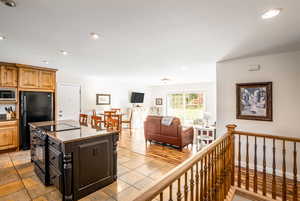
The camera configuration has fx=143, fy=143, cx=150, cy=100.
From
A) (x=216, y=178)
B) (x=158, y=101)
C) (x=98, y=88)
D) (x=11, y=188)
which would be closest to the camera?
(x=216, y=178)

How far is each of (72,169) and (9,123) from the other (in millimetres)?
3212

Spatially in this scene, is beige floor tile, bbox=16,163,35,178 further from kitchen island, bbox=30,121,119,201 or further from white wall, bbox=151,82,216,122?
white wall, bbox=151,82,216,122

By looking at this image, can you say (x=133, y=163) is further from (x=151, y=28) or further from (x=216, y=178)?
(x=151, y=28)

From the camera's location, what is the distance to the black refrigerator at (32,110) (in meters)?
3.84

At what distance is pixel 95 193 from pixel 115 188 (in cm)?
30

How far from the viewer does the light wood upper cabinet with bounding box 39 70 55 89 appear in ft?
13.9

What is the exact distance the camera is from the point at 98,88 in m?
6.25

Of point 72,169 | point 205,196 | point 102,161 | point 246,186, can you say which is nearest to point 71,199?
point 72,169

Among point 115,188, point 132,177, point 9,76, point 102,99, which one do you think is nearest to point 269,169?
point 132,177

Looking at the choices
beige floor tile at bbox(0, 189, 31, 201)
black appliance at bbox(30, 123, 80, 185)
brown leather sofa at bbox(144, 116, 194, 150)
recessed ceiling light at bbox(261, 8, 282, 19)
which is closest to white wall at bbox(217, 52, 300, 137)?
brown leather sofa at bbox(144, 116, 194, 150)

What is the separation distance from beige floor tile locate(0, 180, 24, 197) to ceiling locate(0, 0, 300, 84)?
255 cm

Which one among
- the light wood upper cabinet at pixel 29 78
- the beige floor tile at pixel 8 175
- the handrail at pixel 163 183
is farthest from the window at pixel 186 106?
the beige floor tile at pixel 8 175

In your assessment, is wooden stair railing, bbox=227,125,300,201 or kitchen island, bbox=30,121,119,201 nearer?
kitchen island, bbox=30,121,119,201

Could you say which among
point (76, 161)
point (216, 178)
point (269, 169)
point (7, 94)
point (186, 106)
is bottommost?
point (269, 169)
